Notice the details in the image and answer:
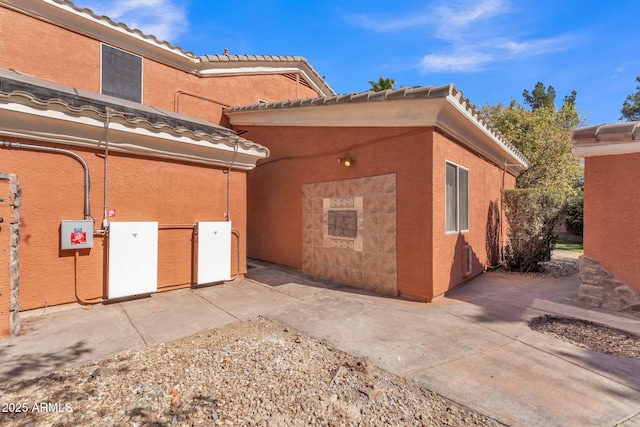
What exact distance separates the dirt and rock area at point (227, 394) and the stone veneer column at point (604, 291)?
4.69 m

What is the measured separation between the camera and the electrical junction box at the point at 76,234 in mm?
4923

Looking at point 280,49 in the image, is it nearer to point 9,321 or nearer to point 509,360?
point 9,321

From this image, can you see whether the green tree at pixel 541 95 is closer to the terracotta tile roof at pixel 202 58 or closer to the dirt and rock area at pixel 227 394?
the terracotta tile roof at pixel 202 58

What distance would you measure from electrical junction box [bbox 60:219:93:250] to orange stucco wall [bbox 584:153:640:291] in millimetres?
9164

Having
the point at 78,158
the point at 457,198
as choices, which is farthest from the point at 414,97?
the point at 78,158

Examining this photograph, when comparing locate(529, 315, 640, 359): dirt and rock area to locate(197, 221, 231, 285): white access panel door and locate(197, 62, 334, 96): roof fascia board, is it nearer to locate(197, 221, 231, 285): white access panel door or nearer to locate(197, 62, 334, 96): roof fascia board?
locate(197, 221, 231, 285): white access panel door

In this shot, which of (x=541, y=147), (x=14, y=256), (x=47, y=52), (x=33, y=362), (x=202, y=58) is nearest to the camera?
(x=33, y=362)

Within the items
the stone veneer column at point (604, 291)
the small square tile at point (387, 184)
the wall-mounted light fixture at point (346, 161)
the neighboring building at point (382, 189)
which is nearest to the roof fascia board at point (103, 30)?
the neighboring building at point (382, 189)

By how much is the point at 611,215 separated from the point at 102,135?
30.6 ft

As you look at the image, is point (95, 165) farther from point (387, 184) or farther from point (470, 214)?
point (470, 214)

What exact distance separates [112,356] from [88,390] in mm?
713

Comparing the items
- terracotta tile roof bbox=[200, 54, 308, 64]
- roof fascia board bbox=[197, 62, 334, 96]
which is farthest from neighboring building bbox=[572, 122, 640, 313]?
roof fascia board bbox=[197, 62, 334, 96]

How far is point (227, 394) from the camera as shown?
2836 mm

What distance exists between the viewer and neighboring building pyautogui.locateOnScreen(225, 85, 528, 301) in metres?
5.82
